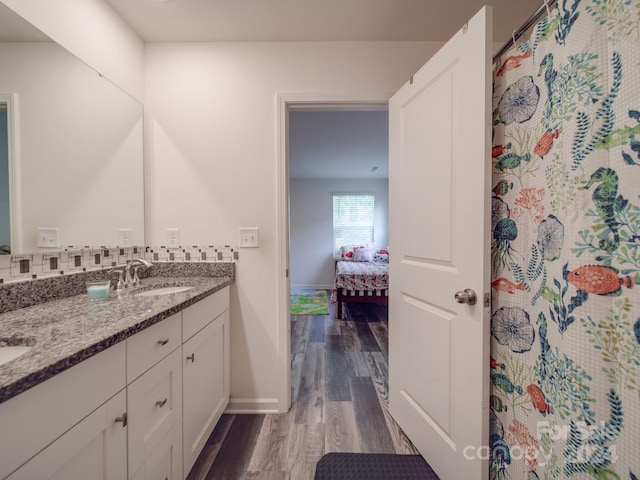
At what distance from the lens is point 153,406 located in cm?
93

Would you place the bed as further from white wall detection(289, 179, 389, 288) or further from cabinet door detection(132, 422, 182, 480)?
cabinet door detection(132, 422, 182, 480)

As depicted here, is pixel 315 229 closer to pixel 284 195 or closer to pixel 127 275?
pixel 284 195

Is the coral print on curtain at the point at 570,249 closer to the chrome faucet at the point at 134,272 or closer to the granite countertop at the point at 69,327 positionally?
the granite countertop at the point at 69,327

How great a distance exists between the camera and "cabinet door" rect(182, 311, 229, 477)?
1.15 meters

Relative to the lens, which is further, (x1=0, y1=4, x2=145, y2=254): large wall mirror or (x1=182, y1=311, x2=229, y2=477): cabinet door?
(x1=182, y1=311, x2=229, y2=477): cabinet door

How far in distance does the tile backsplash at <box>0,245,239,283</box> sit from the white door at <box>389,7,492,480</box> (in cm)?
113

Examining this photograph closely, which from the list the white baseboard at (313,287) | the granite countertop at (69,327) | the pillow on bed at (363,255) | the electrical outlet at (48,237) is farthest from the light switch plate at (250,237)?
the white baseboard at (313,287)

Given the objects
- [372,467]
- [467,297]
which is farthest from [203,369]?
[467,297]

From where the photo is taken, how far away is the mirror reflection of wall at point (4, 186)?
3.23 ft

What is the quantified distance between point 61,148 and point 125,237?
548mm

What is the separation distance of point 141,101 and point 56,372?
1.75 metres

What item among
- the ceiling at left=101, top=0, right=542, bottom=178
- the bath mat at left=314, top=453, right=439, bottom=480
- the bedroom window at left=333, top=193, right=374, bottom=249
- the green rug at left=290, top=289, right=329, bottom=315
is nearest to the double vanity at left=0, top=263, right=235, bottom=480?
the bath mat at left=314, top=453, right=439, bottom=480

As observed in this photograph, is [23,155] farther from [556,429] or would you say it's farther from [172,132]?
[556,429]

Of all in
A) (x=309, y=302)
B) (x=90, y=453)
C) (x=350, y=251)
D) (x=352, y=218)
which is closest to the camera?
(x=90, y=453)
